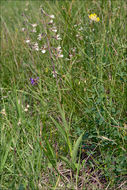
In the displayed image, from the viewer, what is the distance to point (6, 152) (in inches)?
54.5

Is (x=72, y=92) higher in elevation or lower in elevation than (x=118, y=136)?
higher

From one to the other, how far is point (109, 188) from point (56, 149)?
371mm

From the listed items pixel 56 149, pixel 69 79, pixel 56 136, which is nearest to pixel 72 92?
pixel 69 79

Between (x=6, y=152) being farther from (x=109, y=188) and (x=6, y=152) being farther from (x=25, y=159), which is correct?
(x=109, y=188)

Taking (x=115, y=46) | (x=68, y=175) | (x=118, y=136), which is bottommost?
(x=68, y=175)

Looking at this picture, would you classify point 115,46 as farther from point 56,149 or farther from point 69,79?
point 56,149

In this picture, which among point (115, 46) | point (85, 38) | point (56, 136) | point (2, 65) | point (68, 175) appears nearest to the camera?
point (68, 175)

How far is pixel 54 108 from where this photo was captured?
70.9 inches

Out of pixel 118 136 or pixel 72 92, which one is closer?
pixel 118 136

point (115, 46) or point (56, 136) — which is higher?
point (115, 46)

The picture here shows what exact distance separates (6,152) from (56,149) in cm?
29

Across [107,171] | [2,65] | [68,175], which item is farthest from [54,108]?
[2,65]

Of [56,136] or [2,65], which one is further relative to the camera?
[2,65]

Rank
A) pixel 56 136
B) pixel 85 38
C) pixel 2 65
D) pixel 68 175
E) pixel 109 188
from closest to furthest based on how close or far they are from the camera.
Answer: pixel 109 188
pixel 68 175
pixel 56 136
pixel 85 38
pixel 2 65
